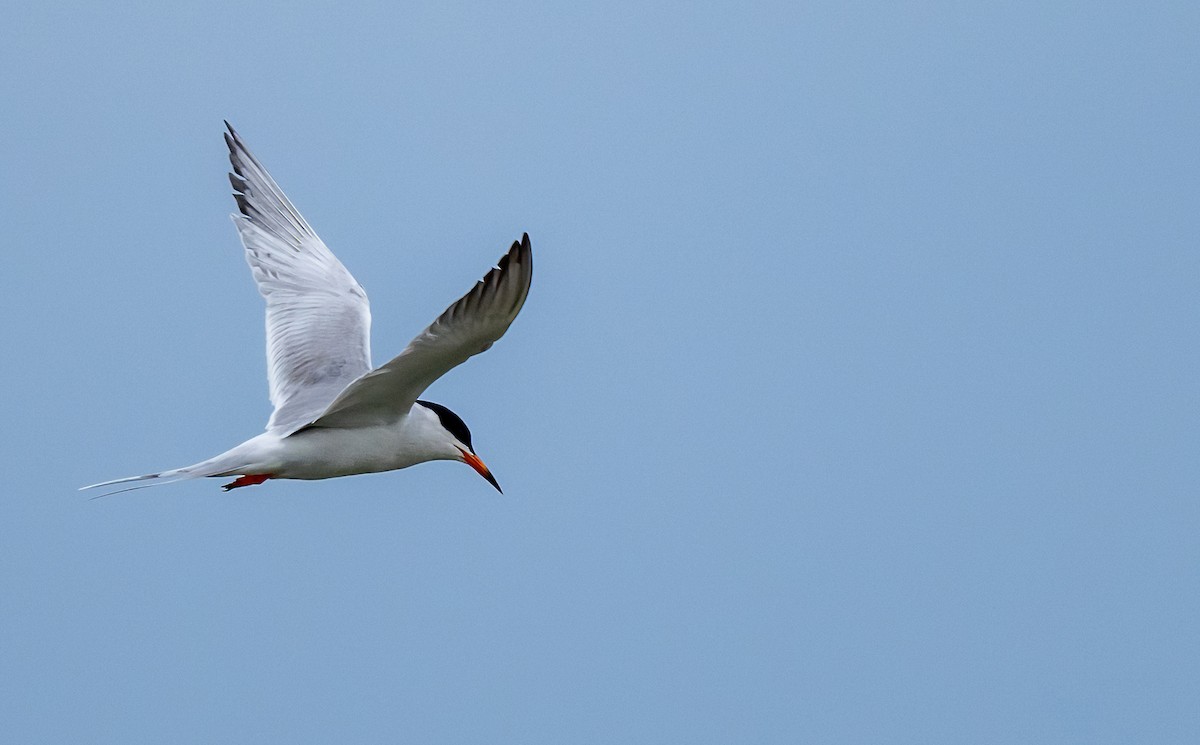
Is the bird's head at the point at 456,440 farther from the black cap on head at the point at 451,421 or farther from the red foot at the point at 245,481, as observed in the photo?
the red foot at the point at 245,481

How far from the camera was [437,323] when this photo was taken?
4.66 metres

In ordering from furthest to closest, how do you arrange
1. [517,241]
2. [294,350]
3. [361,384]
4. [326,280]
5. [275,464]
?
[326,280], [294,350], [275,464], [361,384], [517,241]

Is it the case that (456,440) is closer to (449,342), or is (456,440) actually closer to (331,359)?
(331,359)

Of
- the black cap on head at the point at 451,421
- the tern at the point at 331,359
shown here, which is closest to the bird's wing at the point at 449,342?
the tern at the point at 331,359

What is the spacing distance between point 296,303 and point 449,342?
2.50 m

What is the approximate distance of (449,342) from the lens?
4812 mm

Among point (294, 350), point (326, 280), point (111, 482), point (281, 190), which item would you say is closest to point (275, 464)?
point (111, 482)

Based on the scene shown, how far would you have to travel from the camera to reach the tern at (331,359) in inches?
187

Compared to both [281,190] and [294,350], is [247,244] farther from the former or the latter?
[294,350]

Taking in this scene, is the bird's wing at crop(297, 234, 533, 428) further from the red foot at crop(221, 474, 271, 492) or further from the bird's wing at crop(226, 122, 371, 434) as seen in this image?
the red foot at crop(221, 474, 271, 492)

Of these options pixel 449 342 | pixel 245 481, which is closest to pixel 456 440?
pixel 245 481

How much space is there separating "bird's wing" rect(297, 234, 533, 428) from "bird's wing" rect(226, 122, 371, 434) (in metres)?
0.49

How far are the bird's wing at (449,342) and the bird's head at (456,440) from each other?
0.37 m

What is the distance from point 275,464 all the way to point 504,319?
1395 millimetres
